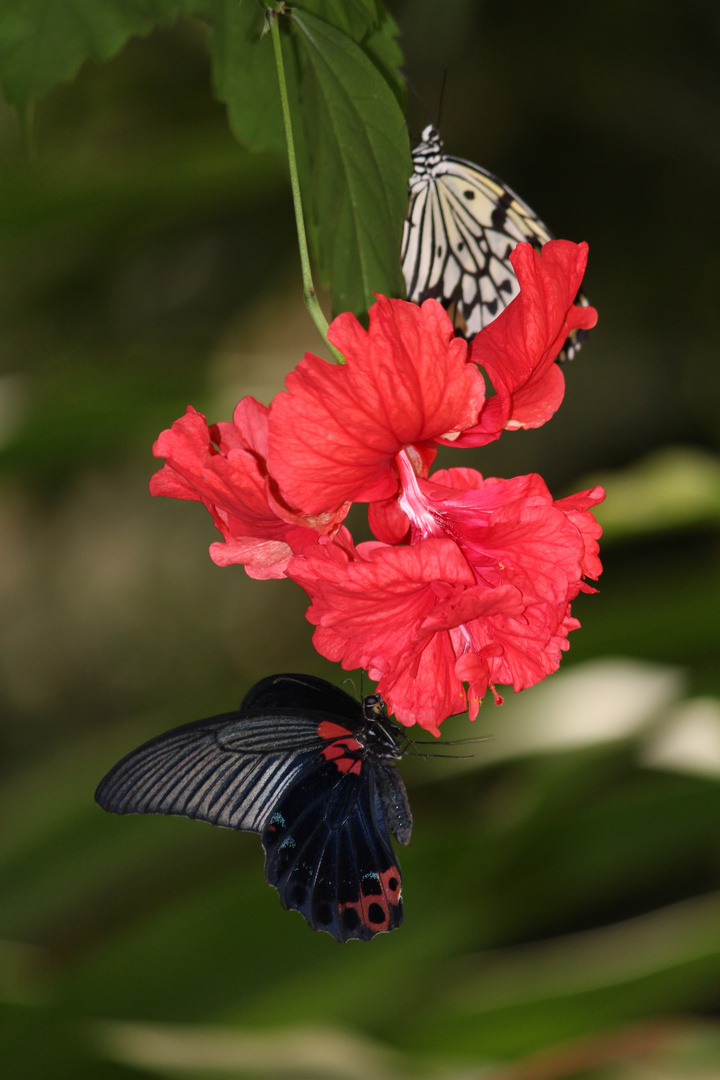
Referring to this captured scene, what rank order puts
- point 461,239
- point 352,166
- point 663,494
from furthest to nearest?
point 663,494
point 461,239
point 352,166

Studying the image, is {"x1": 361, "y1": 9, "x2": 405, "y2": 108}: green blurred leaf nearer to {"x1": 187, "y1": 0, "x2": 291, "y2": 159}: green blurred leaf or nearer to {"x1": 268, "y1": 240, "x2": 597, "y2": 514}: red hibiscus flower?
{"x1": 187, "y1": 0, "x2": 291, "y2": 159}: green blurred leaf

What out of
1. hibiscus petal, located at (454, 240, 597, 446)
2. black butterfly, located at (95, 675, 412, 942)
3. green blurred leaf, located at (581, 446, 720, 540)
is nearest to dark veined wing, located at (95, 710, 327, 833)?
black butterfly, located at (95, 675, 412, 942)

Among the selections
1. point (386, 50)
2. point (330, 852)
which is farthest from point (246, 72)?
point (330, 852)

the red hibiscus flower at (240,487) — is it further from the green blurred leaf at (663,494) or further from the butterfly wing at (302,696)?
the green blurred leaf at (663,494)

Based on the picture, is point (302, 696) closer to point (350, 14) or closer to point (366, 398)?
point (366, 398)

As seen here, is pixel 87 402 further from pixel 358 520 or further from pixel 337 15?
pixel 358 520

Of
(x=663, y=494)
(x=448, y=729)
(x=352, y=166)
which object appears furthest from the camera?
Result: (x=448, y=729)

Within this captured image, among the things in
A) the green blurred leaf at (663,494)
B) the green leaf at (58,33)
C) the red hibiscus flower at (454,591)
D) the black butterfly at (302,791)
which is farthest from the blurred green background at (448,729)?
the black butterfly at (302,791)
